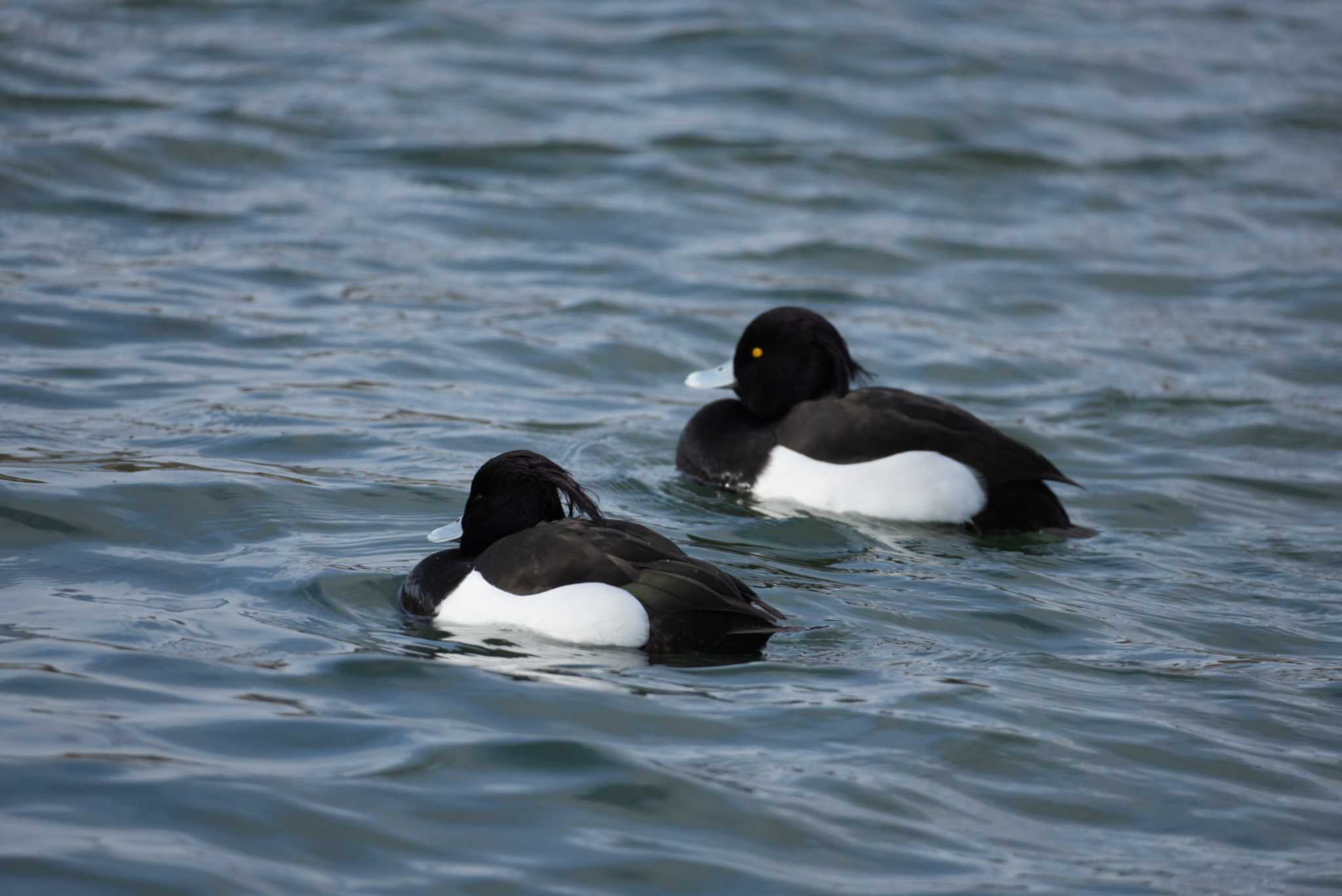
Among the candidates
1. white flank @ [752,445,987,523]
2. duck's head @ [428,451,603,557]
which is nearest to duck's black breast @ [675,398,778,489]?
white flank @ [752,445,987,523]

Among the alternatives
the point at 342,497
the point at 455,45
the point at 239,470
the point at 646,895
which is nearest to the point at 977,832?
the point at 646,895

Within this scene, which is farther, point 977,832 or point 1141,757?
point 1141,757

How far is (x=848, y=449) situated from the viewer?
6.98 metres

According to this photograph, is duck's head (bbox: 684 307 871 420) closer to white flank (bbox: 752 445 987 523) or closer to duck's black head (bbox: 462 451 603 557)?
white flank (bbox: 752 445 987 523)

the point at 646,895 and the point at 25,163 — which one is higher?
the point at 25,163

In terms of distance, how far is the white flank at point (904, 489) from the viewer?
6852 millimetres

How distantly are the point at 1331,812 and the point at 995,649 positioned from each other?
1.26m

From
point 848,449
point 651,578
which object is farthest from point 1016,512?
point 651,578

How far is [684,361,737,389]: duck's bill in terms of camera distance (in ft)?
24.6

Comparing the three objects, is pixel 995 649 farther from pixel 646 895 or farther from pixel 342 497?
pixel 342 497

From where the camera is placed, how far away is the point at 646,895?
12.1 feet

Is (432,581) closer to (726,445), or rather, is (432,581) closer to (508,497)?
(508,497)

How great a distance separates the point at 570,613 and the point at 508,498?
1.81ft

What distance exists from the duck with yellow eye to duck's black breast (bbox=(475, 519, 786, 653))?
1848 millimetres
